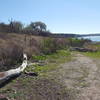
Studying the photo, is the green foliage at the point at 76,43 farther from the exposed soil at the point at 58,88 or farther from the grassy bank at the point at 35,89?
the grassy bank at the point at 35,89

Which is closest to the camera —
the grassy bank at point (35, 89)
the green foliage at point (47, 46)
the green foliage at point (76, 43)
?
the grassy bank at point (35, 89)

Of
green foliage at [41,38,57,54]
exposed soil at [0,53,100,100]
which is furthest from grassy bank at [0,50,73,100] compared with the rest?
green foliage at [41,38,57,54]

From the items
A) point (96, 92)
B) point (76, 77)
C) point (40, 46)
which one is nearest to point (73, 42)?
point (40, 46)

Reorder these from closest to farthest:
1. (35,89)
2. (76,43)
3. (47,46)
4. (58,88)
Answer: (35,89) → (58,88) → (47,46) → (76,43)

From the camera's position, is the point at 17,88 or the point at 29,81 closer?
the point at 17,88

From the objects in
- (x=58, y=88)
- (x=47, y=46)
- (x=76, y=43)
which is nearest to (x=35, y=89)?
(x=58, y=88)

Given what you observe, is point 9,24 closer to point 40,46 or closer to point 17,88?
point 40,46

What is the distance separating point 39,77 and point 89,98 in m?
2.98

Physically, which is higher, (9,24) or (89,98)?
(9,24)

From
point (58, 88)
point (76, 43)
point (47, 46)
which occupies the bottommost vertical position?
point (76, 43)

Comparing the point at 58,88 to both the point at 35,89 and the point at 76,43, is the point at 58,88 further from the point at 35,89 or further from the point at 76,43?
the point at 76,43

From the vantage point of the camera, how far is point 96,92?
6402 mm

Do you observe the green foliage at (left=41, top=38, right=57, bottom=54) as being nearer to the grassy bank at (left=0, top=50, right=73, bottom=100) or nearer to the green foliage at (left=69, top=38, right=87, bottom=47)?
the grassy bank at (left=0, top=50, right=73, bottom=100)

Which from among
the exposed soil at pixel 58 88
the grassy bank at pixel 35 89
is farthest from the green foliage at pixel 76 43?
the grassy bank at pixel 35 89
